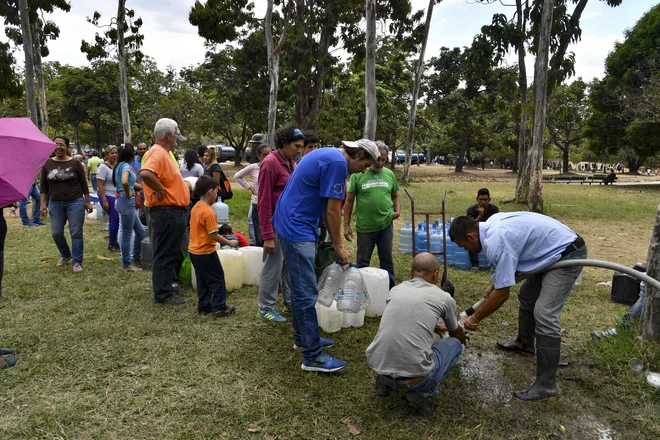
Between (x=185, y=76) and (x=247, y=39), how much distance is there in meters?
20.4

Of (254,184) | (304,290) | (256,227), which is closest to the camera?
(304,290)

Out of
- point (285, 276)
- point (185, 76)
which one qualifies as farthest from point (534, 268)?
point (185, 76)

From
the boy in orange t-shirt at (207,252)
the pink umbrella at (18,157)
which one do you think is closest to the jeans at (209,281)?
the boy in orange t-shirt at (207,252)

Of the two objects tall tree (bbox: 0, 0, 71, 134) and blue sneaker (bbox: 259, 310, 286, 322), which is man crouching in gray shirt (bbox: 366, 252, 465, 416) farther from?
tall tree (bbox: 0, 0, 71, 134)

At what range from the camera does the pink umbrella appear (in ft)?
10.3

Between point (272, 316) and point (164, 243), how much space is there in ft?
4.89

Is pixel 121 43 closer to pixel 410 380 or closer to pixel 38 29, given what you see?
pixel 38 29

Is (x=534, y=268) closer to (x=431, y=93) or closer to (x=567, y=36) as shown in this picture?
(x=567, y=36)

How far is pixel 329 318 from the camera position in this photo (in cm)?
444

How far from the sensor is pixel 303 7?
751 inches

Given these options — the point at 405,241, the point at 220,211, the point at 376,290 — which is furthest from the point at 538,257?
the point at 220,211

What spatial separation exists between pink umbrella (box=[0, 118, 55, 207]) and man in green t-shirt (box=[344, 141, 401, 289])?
318 centimetres

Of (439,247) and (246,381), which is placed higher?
(439,247)

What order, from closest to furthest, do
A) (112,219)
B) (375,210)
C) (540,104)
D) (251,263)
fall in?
1. (375,210)
2. (251,263)
3. (112,219)
4. (540,104)
